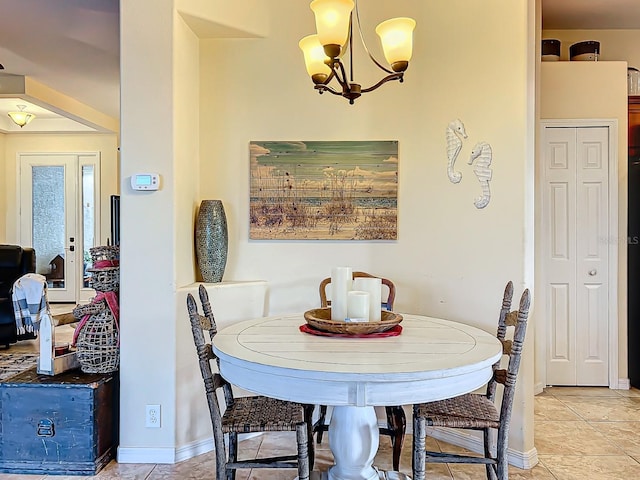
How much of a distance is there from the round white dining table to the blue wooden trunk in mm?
953

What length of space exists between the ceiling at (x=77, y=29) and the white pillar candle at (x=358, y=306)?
2.75 metres

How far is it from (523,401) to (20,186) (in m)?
7.93

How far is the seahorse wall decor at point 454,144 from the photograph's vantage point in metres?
2.79

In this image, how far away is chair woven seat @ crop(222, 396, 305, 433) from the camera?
1.87 metres

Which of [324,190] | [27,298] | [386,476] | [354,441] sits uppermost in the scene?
[324,190]

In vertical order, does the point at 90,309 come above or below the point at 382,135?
below

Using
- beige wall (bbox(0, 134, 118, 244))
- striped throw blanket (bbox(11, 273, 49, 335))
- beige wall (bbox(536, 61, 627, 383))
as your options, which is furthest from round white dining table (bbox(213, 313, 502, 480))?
beige wall (bbox(0, 134, 118, 244))

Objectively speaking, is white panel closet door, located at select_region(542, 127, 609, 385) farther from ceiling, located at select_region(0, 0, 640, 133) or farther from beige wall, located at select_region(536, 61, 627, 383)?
ceiling, located at select_region(0, 0, 640, 133)

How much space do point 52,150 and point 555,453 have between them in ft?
26.0

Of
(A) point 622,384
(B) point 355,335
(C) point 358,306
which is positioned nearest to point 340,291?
(C) point 358,306

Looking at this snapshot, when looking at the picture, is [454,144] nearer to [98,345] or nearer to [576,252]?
[576,252]

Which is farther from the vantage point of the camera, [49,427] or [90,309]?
[90,309]

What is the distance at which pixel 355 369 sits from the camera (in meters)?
1.50

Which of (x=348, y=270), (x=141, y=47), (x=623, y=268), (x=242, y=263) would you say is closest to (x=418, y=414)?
(x=348, y=270)
